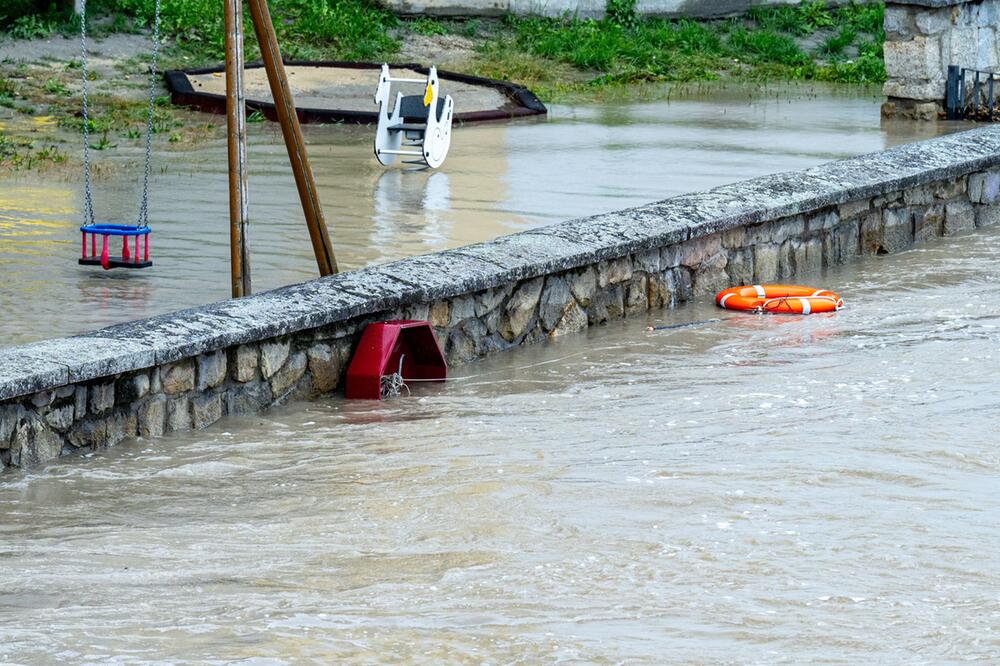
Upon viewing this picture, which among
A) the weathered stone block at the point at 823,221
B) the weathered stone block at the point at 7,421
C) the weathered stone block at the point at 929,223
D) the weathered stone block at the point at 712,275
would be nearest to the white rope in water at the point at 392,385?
the weathered stone block at the point at 7,421

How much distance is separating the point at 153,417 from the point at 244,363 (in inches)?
18.4

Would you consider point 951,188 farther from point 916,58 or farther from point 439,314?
point 916,58

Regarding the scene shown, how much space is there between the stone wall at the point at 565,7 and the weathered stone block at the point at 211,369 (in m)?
15.7

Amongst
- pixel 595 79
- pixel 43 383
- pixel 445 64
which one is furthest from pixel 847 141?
pixel 43 383

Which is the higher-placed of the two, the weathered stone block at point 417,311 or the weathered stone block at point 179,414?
the weathered stone block at point 417,311

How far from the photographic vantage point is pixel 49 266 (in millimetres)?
8320

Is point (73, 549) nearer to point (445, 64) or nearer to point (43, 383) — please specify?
point (43, 383)

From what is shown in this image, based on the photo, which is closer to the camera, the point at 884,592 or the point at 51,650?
the point at 51,650

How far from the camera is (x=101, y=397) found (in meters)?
5.62

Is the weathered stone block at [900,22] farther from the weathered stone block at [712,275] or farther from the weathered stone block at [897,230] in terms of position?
the weathered stone block at [712,275]

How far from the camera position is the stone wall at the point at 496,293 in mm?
5543

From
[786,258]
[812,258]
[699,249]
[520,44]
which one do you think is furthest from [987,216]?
[520,44]

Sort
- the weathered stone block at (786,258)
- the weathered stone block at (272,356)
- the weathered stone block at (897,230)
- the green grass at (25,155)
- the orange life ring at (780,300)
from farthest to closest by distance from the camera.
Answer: the green grass at (25,155) < the weathered stone block at (897,230) < the weathered stone block at (786,258) < the orange life ring at (780,300) < the weathered stone block at (272,356)

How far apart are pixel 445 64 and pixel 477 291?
42.0 feet
